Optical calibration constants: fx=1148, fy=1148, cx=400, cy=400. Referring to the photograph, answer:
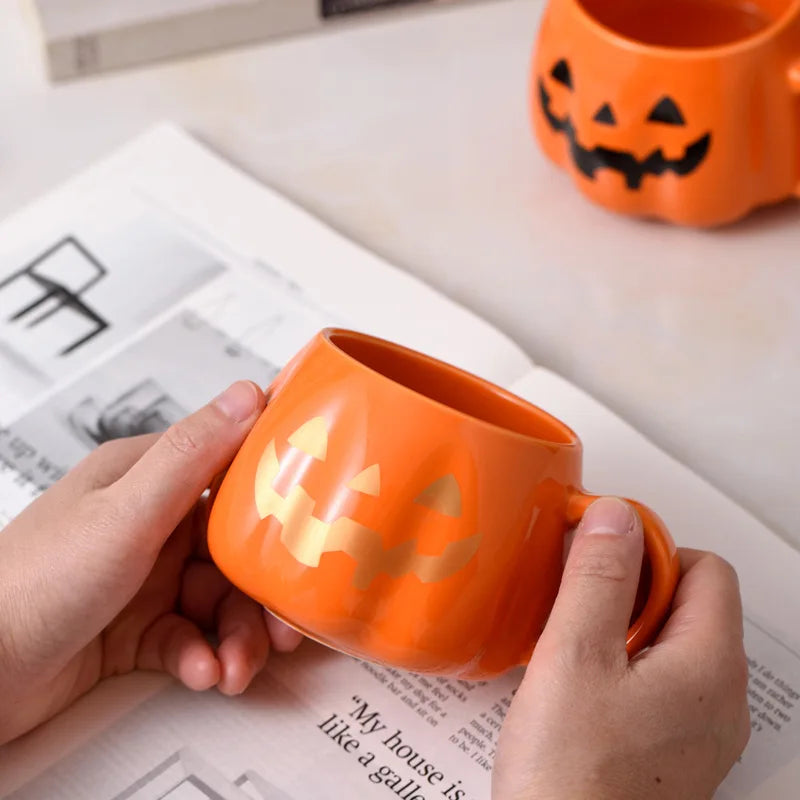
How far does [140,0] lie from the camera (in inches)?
30.7

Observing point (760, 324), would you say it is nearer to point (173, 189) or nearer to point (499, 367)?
point (499, 367)

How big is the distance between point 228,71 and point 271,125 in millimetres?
66

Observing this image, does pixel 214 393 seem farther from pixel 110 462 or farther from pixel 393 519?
pixel 393 519

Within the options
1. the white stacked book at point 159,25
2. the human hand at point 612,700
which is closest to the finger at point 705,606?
the human hand at point 612,700

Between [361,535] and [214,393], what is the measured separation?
247 mm

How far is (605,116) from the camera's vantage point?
0.65m

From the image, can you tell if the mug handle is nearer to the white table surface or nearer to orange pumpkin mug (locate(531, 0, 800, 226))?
the white table surface

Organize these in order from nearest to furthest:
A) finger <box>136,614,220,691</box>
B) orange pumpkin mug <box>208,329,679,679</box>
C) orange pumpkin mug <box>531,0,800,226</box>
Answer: orange pumpkin mug <box>208,329,679,679</box>, finger <box>136,614,220,691</box>, orange pumpkin mug <box>531,0,800,226</box>

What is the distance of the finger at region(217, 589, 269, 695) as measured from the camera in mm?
517

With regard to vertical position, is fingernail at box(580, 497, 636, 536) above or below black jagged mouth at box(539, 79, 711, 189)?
below

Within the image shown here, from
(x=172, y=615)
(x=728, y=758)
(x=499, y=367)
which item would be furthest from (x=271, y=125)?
(x=728, y=758)

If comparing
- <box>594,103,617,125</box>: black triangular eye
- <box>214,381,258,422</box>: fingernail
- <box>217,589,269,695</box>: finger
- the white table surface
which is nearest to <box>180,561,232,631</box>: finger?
<box>217,589,269,695</box>: finger

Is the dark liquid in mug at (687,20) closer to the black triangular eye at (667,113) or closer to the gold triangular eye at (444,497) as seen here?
the black triangular eye at (667,113)

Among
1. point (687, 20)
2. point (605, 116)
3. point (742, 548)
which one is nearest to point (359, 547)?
point (742, 548)
